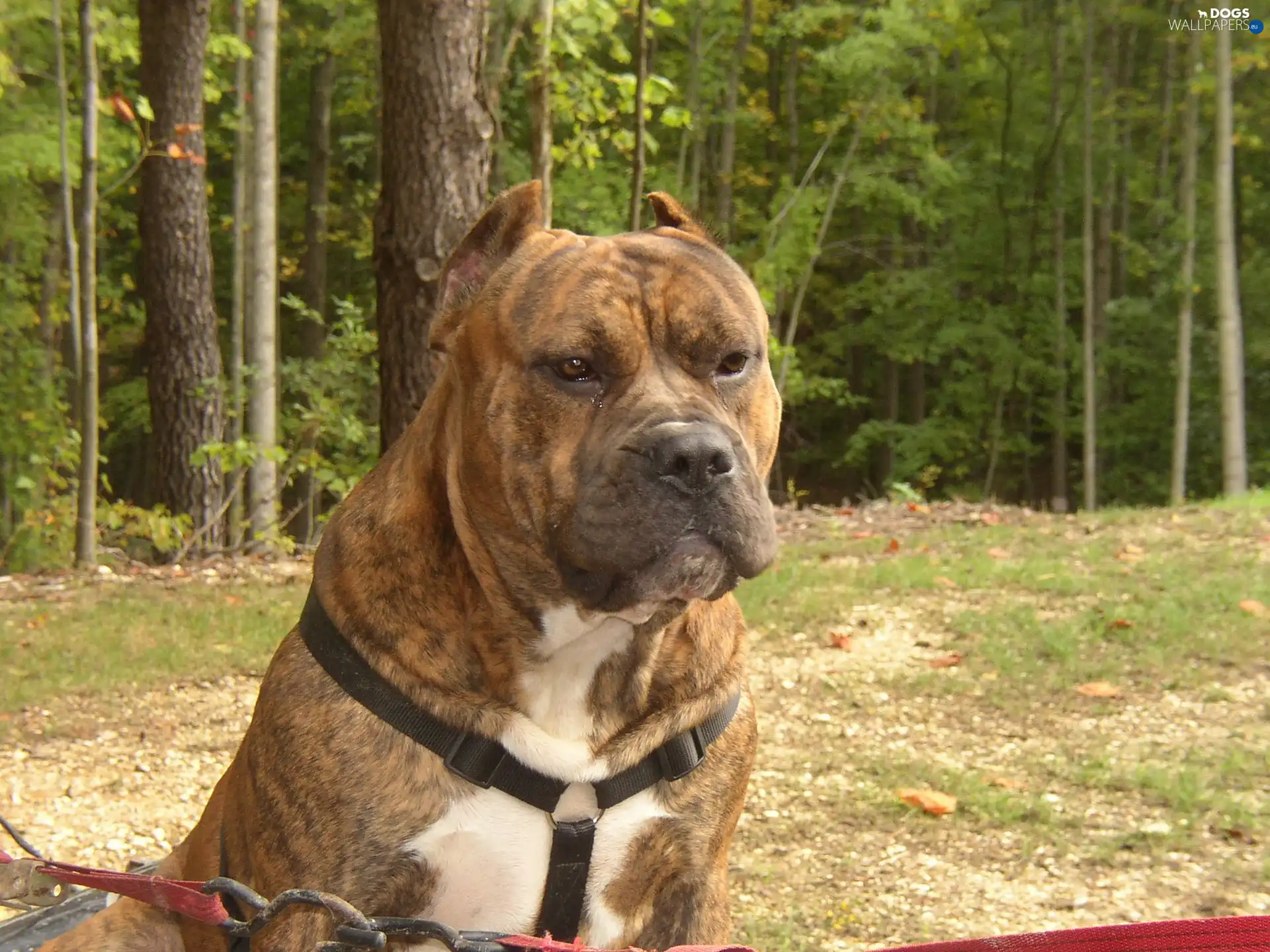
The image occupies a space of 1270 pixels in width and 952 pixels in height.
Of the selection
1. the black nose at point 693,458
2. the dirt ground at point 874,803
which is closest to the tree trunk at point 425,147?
the dirt ground at point 874,803

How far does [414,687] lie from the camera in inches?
100.0

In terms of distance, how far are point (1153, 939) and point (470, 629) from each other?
1466 millimetres

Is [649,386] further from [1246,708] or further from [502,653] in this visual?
[1246,708]

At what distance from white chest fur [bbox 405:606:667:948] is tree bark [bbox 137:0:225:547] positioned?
8.41m

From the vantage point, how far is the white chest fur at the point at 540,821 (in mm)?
2535

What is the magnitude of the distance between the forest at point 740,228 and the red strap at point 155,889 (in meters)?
6.79

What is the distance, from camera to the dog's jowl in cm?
248

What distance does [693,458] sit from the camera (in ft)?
7.98

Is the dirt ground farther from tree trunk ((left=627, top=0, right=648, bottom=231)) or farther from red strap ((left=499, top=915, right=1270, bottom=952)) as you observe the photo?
tree trunk ((left=627, top=0, right=648, bottom=231))

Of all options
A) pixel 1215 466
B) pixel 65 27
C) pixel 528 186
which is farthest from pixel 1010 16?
pixel 528 186

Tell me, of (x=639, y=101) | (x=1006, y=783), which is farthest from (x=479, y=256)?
(x=639, y=101)

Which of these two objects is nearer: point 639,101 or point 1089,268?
point 639,101

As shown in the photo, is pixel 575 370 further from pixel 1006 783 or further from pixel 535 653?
pixel 1006 783

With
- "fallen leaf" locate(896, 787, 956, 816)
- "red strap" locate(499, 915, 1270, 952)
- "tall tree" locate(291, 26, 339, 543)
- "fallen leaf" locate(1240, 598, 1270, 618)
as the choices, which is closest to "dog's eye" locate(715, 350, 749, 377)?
"red strap" locate(499, 915, 1270, 952)
